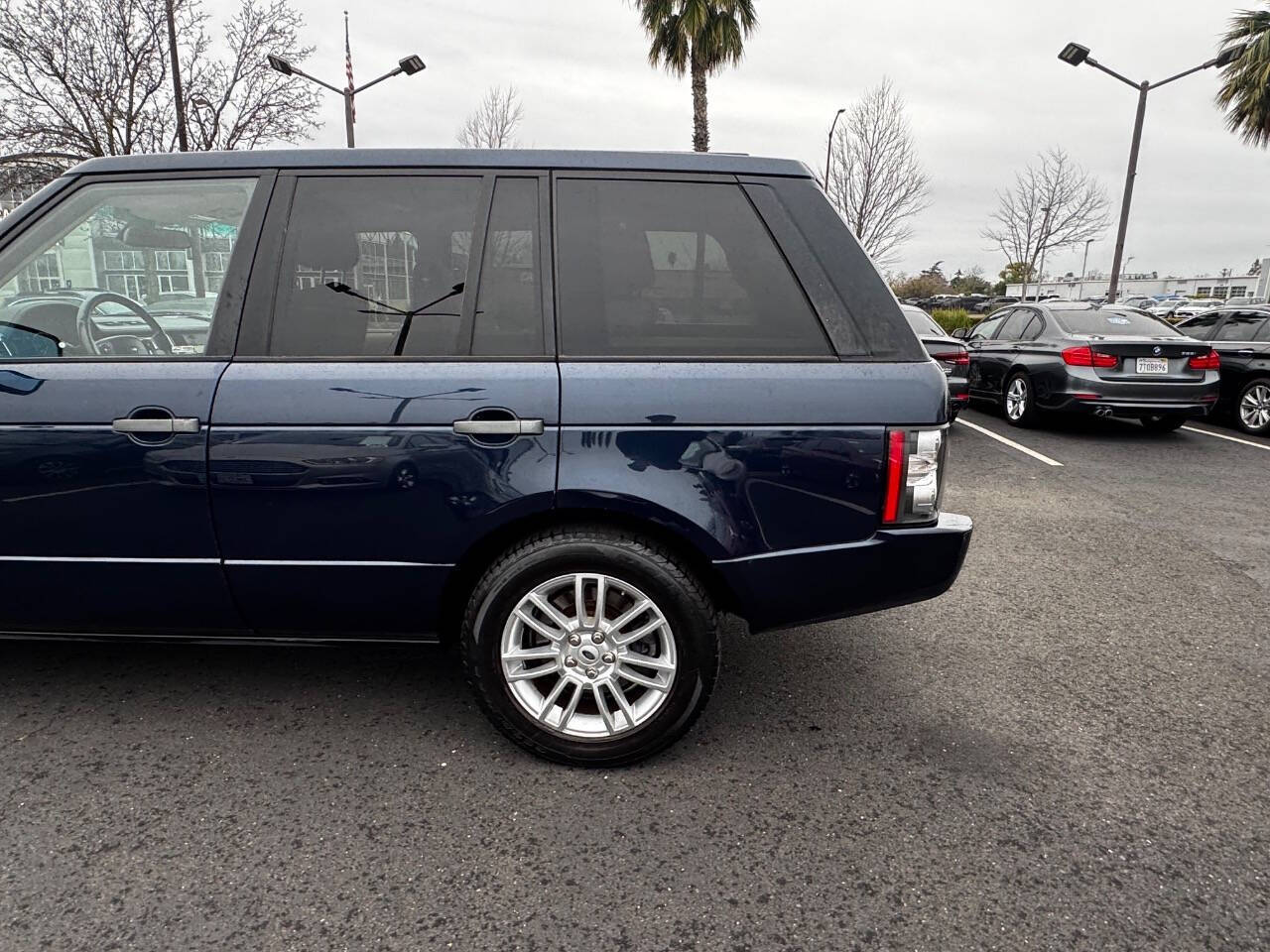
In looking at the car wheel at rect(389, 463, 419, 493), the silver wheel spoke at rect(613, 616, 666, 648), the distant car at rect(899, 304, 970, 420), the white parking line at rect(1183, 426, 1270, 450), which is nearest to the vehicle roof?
the car wheel at rect(389, 463, 419, 493)

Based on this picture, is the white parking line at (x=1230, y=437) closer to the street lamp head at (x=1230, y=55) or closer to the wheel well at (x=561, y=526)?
the wheel well at (x=561, y=526)

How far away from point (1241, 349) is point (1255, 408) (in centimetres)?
72

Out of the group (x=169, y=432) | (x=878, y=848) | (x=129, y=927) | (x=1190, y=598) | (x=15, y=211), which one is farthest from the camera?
(x=1190, y=598)

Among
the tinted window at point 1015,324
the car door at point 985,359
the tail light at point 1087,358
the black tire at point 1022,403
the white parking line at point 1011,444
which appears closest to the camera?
the white parking line at point 1011,444

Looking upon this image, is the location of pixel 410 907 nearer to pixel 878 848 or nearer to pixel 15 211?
pixel 878 848

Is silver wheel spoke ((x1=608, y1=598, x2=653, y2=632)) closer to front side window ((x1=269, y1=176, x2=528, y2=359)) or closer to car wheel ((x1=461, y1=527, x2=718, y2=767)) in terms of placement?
car wheel ((x1=461, y1=527, x2=718, y2=767))

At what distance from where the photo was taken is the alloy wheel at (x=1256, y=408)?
9266 mm

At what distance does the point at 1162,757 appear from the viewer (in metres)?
2.68

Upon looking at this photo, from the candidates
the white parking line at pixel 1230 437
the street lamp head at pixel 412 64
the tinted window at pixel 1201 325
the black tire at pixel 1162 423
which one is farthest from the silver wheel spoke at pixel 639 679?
the street lamp head at pixel 412 64

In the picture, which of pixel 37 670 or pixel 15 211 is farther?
pixel 37 670

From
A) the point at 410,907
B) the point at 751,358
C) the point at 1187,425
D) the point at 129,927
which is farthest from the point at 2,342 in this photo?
the point at 1187,425

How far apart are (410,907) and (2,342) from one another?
2156 mm

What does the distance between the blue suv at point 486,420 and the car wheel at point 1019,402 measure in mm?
8034

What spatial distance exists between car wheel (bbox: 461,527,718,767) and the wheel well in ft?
0.12
